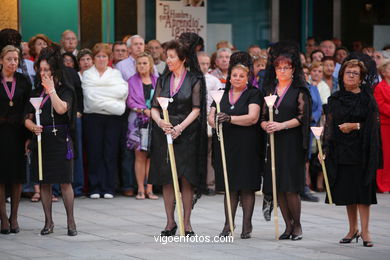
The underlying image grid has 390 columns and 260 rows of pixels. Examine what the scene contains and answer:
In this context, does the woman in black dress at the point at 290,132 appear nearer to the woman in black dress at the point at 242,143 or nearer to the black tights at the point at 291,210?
the black tights at the point at 291,210

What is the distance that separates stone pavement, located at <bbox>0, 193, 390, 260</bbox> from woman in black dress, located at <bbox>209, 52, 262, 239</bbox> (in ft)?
1.61

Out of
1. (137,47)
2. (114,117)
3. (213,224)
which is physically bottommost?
(213,224)

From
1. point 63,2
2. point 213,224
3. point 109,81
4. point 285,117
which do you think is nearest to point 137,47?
point 109,81

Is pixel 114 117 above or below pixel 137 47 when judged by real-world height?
below

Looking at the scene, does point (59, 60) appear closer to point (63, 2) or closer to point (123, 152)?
point (123, 152)

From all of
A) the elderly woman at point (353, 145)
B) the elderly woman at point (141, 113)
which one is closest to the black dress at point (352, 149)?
the elderly woman at point (353, 145)

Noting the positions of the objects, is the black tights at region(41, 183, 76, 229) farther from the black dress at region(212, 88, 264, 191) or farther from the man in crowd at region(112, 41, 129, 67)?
the man in crowd at region(112, 41, 129, 67)

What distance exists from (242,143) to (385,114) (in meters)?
5.77

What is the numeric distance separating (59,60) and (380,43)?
11.2m

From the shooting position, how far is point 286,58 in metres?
11.5

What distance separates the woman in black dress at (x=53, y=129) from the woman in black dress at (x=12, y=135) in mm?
257

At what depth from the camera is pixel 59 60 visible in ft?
38.8

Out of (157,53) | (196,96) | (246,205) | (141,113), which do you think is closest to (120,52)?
(157,53)

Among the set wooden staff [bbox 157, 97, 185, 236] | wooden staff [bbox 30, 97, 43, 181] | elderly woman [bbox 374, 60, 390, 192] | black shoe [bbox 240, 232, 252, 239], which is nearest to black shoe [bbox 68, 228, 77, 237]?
wooden staff [bbox 30, 97, 43, 181]
